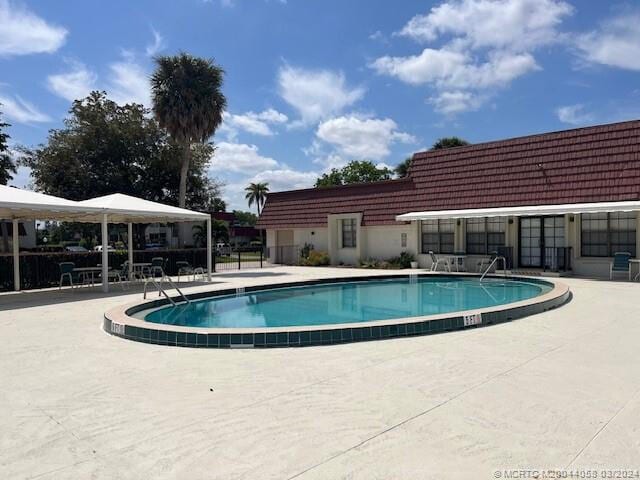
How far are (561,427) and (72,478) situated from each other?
3620 mm

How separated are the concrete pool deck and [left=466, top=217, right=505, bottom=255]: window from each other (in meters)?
12.8

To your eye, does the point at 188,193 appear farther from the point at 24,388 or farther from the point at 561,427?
the point at 561,427

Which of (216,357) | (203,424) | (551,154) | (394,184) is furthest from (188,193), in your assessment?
(203,424)

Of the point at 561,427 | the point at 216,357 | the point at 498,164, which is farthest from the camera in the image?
the point at 498,164

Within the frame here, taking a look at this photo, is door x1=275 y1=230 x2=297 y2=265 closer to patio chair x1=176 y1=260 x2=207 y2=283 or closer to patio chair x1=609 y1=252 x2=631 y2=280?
patio chair x1=176 y1=260 x2=207 y2=283

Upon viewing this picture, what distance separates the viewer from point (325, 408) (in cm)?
423

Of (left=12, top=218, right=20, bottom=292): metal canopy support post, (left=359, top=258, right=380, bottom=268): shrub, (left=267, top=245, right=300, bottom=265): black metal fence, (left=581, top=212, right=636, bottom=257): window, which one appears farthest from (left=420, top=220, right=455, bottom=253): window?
(left=12, top=218, right=20, bottom=292): metal canopy support post

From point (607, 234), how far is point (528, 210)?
9.22 ft

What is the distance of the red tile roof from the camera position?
17.1 metres

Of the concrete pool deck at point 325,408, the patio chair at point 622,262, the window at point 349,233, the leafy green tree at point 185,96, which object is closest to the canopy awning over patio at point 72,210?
the concrete pool deck at point 325,408

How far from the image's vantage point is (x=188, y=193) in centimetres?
3512

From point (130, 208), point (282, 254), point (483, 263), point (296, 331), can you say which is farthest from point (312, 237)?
point (296, 331)

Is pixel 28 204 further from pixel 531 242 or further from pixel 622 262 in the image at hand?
pixel 622 262

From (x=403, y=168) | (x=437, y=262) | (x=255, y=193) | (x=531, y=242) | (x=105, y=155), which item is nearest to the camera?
(x=531, y=242)
